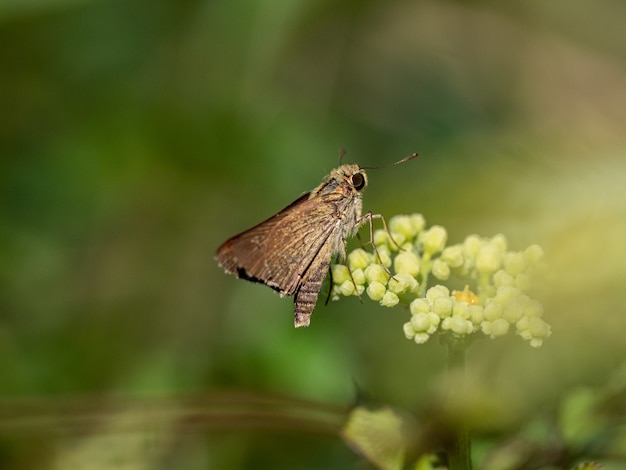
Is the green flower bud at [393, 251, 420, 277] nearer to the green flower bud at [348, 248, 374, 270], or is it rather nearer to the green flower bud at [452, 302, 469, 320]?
the green flower bud at [348, 248, 374, 270]

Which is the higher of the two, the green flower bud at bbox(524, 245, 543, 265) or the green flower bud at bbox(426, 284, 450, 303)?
the green flower bud at bbox(524, 245, 543, 265)

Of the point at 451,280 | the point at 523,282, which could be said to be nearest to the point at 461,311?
the point at 523,282

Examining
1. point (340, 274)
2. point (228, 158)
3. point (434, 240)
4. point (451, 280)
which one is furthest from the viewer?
point (228, 158)

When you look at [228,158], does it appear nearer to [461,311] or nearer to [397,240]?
[397,240]

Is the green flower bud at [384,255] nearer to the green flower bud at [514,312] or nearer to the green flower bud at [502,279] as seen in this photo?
the green flower bud at [502,279]

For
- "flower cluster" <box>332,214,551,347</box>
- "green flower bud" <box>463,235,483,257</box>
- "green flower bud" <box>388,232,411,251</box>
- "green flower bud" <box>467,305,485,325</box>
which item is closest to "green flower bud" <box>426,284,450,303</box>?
"flower cluster" <box>332,214,551,347</box>
